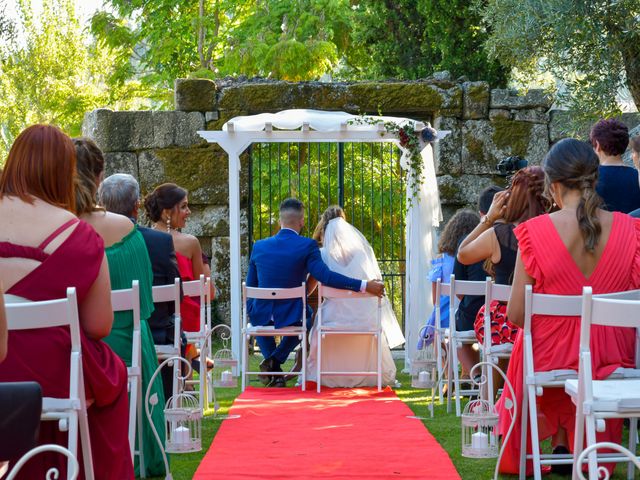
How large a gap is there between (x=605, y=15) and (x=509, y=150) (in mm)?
2742

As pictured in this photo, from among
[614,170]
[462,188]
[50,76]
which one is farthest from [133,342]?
[50,76]

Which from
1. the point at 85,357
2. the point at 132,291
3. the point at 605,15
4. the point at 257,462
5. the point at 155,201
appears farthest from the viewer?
the point at 605,15

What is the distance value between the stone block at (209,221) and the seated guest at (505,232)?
20.1 feet

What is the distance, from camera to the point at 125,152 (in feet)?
39.3

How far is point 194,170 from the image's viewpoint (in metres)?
11.9

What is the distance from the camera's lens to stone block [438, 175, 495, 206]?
469 inches

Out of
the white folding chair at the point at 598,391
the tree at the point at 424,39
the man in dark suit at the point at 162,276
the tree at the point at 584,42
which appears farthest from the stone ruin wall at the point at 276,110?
the white folding chair at the point at 598,391

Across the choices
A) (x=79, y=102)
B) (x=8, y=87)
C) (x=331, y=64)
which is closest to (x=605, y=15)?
(x=331, y=64)

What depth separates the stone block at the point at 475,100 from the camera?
39.1 ft

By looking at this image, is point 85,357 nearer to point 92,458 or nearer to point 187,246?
point 92,458

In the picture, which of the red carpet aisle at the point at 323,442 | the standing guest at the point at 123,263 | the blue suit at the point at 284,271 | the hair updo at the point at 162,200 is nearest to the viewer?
the standing guest at the point at 123,263

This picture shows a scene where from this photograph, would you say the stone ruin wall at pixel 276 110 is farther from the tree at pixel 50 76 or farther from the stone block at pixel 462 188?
the tree at pixel 50 76

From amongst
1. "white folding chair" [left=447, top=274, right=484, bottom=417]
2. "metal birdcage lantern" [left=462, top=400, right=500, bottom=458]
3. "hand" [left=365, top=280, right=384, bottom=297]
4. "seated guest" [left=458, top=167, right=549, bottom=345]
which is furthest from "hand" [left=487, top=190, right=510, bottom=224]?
"hand" [left=365, top=280, right=384, bottom=297]

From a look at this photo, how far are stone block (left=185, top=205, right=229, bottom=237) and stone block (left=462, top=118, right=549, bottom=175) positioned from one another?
2.73 meters
